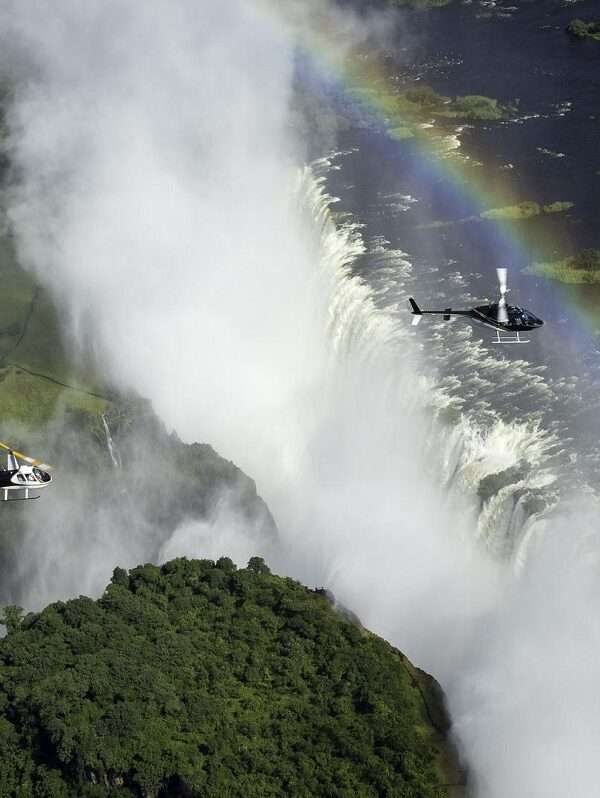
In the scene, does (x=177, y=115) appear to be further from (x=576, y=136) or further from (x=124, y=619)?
(x=124, y=619)

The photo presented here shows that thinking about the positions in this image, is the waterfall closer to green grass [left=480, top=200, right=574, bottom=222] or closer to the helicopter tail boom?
the helicopter tail boom

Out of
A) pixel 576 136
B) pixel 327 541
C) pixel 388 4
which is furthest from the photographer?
pixel 388 4

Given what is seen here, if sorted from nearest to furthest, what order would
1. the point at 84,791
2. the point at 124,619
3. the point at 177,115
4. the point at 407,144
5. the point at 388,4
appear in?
the point at 84,791 → the point at 124,619 → the point at 407,144 → the point at 177,115 → the point at 388,4

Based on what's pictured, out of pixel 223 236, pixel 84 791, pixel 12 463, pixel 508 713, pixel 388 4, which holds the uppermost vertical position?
pixel 388 4

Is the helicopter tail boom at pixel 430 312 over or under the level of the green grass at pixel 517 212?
under

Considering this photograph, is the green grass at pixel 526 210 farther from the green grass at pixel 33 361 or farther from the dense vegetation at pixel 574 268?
the green grass at pixel 33 361

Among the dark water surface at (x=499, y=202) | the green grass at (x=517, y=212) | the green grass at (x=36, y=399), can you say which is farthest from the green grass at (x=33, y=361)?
the green grass at (x=517, y=212)

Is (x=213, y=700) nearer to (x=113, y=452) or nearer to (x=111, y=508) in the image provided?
(x=111, y=508)

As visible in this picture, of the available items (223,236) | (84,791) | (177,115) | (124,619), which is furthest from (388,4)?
(84,791)
